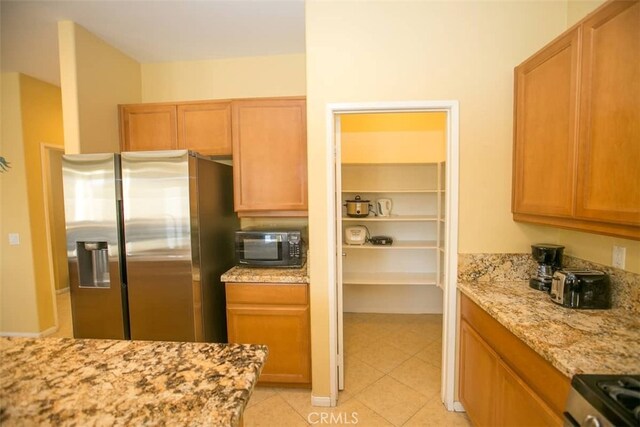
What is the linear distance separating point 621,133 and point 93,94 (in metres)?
3.28

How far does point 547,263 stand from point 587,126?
0.80 meters

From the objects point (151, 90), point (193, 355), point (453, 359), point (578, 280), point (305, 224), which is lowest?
point (453, 359)

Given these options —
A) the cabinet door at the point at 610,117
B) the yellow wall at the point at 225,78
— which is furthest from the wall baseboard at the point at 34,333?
the cabinet door at the point at 610,117

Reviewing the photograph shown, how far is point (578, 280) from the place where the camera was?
131 centimetres

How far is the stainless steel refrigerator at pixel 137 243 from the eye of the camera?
70.1 inches

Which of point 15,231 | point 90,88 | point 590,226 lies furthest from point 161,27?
point 590,226

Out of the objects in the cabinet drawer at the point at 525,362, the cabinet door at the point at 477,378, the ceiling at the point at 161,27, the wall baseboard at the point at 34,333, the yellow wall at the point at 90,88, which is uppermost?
the ceiling at the point at 161,27

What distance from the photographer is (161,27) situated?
2.12 meters

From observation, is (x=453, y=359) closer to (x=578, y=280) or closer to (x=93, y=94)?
(x=578, y=280)

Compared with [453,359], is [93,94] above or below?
above

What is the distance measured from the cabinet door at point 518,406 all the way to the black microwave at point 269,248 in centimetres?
139

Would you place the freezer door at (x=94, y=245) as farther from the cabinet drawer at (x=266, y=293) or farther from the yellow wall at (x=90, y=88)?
the cabinet drawer at (x=266, y=293)

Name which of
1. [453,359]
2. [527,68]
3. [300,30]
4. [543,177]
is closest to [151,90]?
[300,30]

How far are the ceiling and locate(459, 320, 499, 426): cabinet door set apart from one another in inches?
99.7
